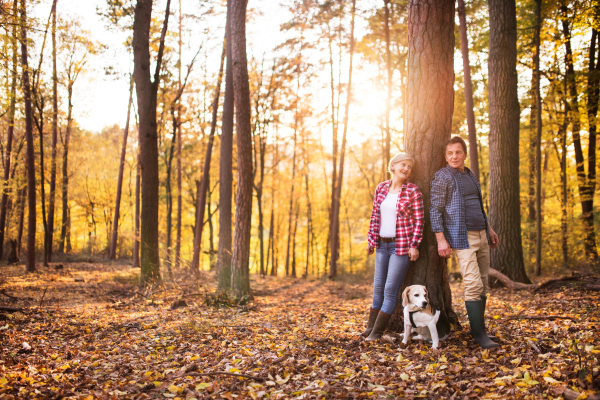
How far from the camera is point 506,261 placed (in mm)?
7824

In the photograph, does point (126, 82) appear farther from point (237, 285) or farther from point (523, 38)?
point (523, 38)

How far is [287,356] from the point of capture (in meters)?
3.91

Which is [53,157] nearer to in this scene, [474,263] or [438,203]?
[438,203]

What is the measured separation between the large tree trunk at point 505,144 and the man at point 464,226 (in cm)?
426

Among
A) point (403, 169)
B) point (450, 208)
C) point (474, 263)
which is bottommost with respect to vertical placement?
point (474, 263)

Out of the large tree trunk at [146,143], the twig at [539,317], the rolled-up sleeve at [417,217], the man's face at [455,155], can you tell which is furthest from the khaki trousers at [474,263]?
the large tree trunk at [146,143]

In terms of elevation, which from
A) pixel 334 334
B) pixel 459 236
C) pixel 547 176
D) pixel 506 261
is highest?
pixel 547 176

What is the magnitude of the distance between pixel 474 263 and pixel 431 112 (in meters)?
1.84

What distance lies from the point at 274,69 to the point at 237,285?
12.9m

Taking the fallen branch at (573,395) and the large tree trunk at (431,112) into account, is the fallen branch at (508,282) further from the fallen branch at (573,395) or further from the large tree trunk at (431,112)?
the fallen branch at (573,395)

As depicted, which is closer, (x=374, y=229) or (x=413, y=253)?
(x=413, y=253)

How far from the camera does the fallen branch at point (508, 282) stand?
716 cm

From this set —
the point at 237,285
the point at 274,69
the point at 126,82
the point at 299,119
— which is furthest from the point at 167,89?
the point at 237,285

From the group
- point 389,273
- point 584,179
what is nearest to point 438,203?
point 389,273
